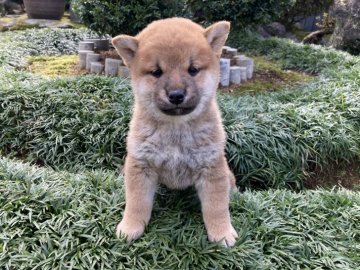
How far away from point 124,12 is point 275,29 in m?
9.36

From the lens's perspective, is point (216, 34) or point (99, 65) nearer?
point (216, 34)

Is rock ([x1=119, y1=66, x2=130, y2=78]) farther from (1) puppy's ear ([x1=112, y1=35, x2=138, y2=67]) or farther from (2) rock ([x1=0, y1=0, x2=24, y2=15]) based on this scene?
(2) rock ([x1=0, y1=0, x2=24, y2=15])

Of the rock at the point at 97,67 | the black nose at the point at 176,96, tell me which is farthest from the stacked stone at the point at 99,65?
the black nose at the point at 176,96

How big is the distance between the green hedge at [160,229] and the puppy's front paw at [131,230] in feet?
0.19

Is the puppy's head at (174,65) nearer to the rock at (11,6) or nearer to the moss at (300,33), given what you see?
the moss at (300,33)

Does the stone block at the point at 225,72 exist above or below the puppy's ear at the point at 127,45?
below

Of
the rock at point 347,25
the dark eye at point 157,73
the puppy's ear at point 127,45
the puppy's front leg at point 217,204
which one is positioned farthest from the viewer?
the rock at point 347,25

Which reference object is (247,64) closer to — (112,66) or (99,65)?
(112,66)

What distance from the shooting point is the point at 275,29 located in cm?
1455

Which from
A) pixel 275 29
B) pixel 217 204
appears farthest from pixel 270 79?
pixel 275 29

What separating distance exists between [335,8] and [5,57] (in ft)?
26.2

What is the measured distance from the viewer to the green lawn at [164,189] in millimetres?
3160

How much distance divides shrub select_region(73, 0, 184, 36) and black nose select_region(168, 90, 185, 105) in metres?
3.89

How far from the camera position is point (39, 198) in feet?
11.7
